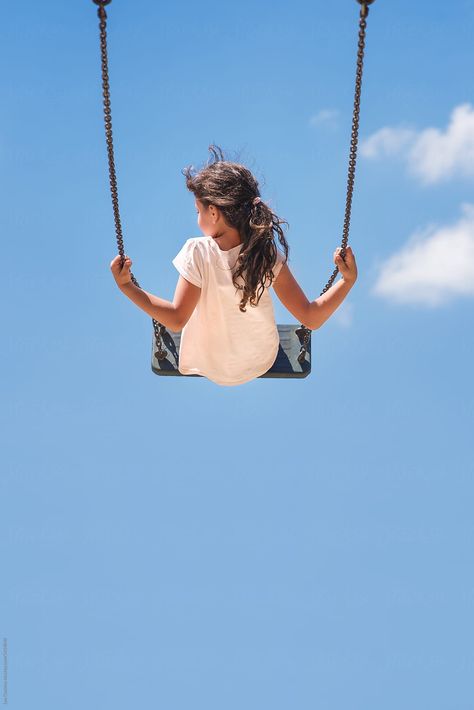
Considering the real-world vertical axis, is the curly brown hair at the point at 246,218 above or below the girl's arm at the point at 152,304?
above

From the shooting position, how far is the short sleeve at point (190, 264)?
12.7 feet

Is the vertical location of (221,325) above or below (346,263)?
below

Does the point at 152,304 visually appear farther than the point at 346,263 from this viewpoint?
No

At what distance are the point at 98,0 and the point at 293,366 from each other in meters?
2.00

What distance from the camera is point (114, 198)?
3838 millimetres

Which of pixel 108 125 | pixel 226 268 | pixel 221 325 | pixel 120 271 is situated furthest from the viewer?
pixel 221 325

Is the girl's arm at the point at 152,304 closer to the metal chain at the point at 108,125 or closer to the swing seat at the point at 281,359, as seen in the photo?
the metal chain at the point at 108,125

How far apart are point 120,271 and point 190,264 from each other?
0.27 metres

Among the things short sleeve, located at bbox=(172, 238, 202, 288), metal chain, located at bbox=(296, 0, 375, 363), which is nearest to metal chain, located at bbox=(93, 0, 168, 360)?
short sleeve, located at bbox=(172, 238, 202, 288)

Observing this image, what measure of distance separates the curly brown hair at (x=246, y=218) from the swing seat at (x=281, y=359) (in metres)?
0.70

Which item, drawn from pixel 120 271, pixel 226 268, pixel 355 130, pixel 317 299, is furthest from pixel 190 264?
pixel 355 130

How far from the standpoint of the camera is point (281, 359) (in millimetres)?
4586

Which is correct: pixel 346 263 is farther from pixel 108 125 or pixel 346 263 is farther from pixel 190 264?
pixel 108 125

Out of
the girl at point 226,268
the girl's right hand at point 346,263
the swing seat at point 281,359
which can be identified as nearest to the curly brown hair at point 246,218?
the girl at point 226,268
